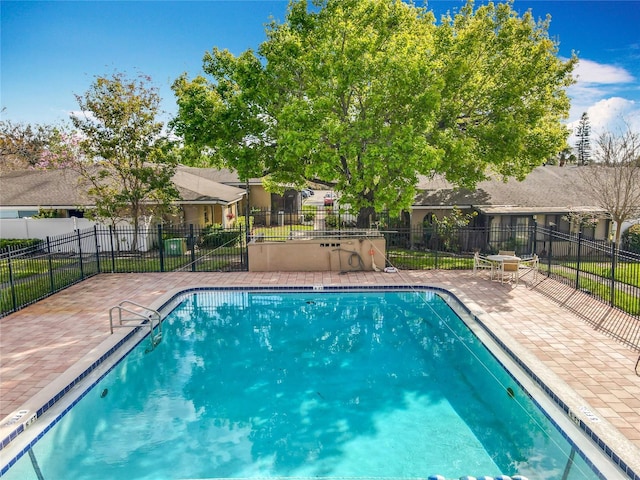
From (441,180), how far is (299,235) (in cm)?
1194

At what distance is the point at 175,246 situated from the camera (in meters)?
20.7

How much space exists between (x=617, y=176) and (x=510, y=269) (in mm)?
11216

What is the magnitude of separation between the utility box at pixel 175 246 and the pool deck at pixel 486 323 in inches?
148

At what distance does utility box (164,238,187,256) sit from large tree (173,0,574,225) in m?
4.54

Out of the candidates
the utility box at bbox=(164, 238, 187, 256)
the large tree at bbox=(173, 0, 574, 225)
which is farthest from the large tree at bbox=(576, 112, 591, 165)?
the utility box at bbox=(164, 238, 187, 256)

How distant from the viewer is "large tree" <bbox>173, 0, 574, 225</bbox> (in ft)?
49.6

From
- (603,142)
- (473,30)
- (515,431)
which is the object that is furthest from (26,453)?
(603,142)

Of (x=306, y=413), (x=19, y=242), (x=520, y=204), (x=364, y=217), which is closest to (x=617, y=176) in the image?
(x=520, y=204)

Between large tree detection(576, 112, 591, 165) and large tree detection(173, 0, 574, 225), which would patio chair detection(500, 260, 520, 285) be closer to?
large tree detection(173, 0, 574, 225)

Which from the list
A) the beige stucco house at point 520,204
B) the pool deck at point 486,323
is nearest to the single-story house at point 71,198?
the pool deck at point 486,323

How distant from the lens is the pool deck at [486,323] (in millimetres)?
7266

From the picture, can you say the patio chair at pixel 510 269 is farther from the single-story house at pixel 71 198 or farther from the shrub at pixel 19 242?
the shrub at pixel 19 242

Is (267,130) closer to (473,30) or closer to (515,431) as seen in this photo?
(473,30)

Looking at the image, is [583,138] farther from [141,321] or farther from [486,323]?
[141,321]
